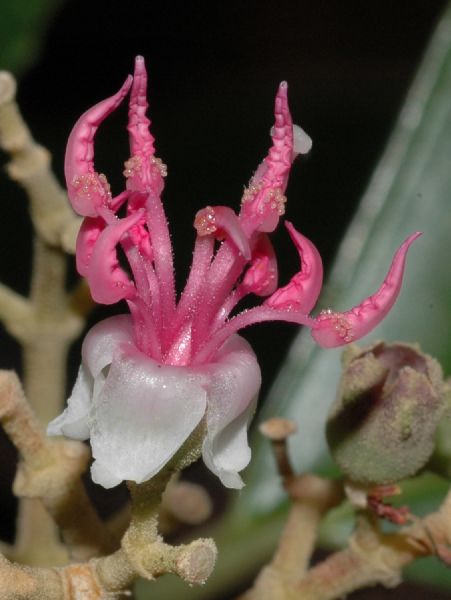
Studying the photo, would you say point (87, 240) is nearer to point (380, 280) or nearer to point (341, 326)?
point (341, 326)

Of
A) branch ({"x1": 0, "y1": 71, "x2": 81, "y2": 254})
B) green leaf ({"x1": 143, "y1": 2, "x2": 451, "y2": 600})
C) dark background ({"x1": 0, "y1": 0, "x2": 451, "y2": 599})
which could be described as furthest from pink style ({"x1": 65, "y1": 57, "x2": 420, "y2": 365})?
dark background ({"x1": 0, "y1": 0, "x2": 451, "y2": 599})

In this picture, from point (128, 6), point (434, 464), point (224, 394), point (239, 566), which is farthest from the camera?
point (128, 6)

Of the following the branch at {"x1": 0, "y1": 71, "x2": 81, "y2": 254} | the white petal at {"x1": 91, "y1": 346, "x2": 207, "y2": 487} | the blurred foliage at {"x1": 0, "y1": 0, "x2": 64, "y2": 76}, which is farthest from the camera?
the blurred foliage at {"x1": 0, "y1": 0, "x2": 64, "y2": 76}

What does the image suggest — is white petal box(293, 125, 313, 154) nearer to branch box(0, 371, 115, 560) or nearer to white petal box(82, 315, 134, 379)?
white petal box(82, 315, 134, 379)

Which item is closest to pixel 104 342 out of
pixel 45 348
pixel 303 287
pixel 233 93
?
pixel 303 287

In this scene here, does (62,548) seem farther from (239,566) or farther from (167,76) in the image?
(167,76)

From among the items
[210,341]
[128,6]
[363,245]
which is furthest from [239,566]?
[128,6]
